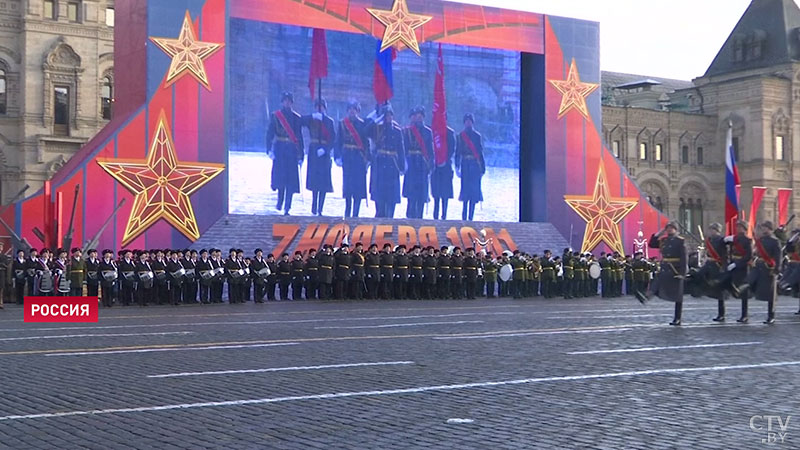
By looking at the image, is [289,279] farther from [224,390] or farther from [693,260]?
[224,390]

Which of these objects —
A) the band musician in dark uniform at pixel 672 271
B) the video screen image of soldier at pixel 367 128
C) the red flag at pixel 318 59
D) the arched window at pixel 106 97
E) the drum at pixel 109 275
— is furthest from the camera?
the arched window at pixel 106 97

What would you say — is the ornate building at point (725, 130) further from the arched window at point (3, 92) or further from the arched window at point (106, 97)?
the arched window at point (3, 92)

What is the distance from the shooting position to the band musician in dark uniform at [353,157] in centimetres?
3647

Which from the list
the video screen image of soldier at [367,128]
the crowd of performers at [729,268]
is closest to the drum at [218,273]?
the video screen image of soldier at [367,128]

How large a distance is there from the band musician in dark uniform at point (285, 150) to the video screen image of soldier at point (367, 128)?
3 cm

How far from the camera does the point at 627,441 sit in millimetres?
6996

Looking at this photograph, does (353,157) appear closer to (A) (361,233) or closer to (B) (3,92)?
(A) (361,233)

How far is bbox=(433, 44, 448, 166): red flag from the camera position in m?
38.6

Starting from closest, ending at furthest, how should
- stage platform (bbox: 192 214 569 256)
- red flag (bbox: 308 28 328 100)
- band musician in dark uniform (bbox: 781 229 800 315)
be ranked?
1. band musician in dark uniform (bbox: 781 229 800 315)
2. stage platform (bbox: 192 214 569 256)
3. red flag (bbox: 308 28 328 100)

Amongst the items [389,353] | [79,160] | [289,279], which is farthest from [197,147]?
[389,353]

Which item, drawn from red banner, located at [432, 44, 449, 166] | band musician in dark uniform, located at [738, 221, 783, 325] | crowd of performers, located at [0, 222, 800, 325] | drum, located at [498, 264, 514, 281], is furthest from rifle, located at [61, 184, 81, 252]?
band musician in dark uniform, located at [738, 221, 783, 325]

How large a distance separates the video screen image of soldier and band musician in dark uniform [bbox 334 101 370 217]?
3 centimetres

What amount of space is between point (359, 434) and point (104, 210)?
983 inches

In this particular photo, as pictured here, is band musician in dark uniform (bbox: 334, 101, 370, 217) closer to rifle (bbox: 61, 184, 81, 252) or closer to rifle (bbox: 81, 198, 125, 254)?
rifle (bbox: 81, 198, 125, 254)
